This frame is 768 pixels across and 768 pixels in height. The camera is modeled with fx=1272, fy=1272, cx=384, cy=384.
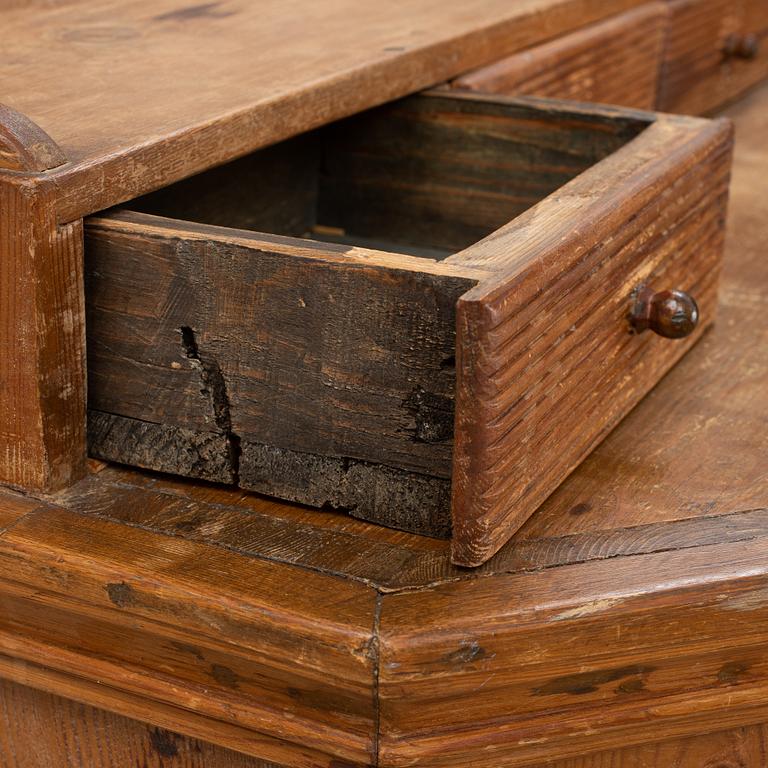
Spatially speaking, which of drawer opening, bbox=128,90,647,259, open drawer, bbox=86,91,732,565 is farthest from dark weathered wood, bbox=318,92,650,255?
open drawer, bbox=86,91,732,565

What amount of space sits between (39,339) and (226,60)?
327 millimetres

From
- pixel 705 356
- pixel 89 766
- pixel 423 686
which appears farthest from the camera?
pixel 705 356

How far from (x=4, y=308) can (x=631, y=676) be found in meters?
0.40

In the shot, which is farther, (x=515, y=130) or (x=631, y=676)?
(x=515, y=130)

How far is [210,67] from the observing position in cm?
92

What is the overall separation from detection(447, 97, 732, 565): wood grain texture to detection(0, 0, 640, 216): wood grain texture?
0.63 ft

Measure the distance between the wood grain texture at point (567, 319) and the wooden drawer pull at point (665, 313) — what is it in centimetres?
1

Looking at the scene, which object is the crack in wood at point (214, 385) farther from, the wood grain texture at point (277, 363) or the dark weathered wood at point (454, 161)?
the dark weathered wood at point (454, 161)

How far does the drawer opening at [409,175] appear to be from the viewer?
3.25ft

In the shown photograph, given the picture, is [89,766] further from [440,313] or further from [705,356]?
[705,356]

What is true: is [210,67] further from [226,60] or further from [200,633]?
[200,633]

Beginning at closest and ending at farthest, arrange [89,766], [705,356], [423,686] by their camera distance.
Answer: [423,686] → [89,766] → [705,356]

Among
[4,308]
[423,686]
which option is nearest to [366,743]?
[423,686]

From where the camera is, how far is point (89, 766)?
82 centimetres
